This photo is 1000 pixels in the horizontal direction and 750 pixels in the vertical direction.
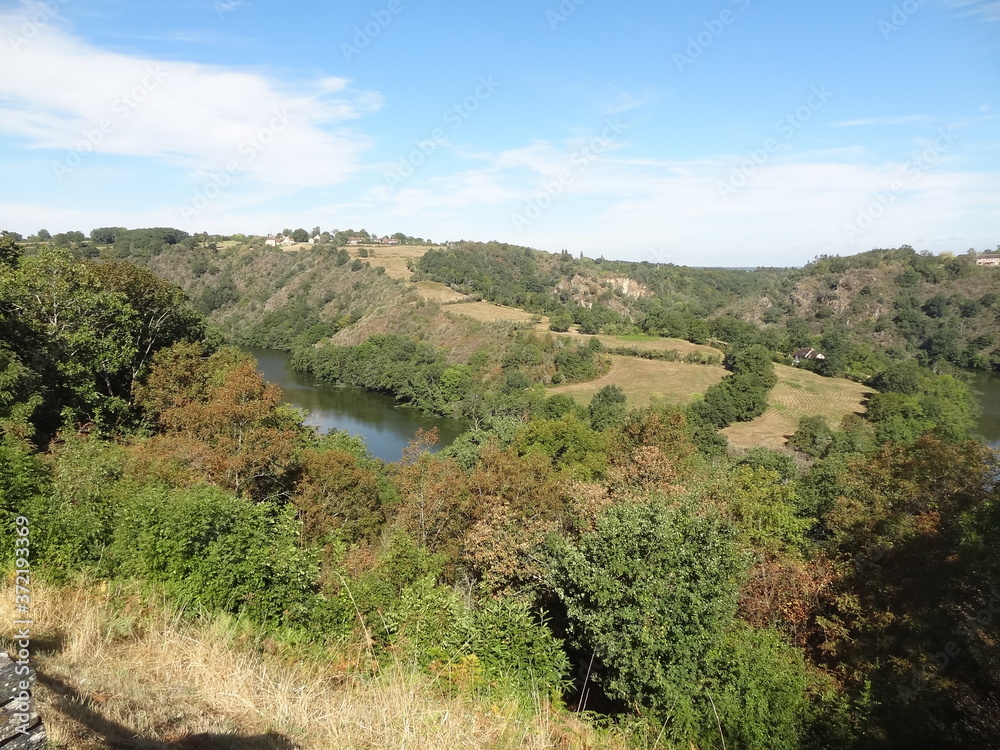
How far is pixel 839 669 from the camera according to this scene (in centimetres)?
958

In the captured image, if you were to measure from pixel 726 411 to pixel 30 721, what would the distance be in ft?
159

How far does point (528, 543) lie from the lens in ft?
37.8

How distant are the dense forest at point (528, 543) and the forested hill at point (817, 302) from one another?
45894 mm

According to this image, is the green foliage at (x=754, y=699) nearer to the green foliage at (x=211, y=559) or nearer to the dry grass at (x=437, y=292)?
the green foliage at (x=211, y=559)

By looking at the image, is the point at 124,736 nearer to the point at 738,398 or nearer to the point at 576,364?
the point at 738,398

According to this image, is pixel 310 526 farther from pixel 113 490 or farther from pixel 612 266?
pixel 612 266

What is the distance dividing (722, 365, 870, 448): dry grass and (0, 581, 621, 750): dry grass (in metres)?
39.7

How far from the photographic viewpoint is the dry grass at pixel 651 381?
50.5m

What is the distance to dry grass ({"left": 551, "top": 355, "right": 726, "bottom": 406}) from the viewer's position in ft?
166

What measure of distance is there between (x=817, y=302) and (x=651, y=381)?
7149cm

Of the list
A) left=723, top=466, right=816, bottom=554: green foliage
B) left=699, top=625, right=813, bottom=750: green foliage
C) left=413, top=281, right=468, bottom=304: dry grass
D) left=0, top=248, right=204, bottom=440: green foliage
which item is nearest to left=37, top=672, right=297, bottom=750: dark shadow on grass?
left=699, top=625, right=813, bottom=750: green foliage

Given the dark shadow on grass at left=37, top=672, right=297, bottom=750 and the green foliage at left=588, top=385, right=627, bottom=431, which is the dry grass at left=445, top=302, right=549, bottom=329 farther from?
the dark shadow on grass at left=37, top=672, right=297, bottom=750

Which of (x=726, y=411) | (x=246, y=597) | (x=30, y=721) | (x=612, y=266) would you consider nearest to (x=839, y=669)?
(x=246, y=597)

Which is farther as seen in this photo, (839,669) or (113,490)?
(839,669)
